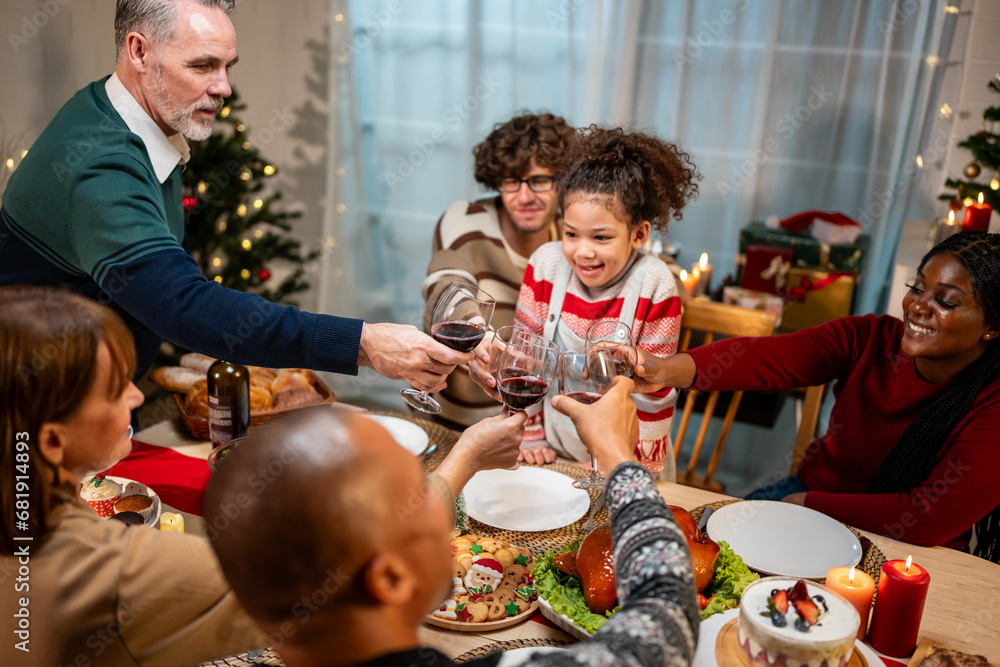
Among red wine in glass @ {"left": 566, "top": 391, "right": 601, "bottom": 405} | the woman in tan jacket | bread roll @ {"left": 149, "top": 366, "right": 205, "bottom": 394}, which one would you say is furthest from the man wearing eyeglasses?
the woman in tan jacket

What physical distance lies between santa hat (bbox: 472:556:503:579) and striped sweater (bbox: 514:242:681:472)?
0.78 metres

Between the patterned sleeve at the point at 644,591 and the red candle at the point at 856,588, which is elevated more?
the patterned sleeve at the point at 644,591

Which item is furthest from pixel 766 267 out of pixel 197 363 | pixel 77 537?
pixel 77 537

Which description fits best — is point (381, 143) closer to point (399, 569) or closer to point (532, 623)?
point (532, 623)

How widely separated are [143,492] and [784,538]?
3.92 feet

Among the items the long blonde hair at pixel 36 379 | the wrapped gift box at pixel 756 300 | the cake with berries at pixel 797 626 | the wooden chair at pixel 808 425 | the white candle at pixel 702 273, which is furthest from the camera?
the white candle at pixel 702 273

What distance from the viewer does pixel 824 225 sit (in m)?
3.11

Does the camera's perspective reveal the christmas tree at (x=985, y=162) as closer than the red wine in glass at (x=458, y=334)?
No

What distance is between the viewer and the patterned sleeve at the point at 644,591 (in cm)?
76

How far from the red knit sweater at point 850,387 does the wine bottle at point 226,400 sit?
1.06m

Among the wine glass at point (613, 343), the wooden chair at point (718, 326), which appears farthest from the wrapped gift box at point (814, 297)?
the wine glass at point (613, 343)

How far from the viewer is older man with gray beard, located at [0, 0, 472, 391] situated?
1.50 m

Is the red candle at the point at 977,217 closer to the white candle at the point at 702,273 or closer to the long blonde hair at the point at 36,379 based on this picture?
the white candle at the point at 702,273

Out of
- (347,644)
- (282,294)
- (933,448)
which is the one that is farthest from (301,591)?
(282,294)
